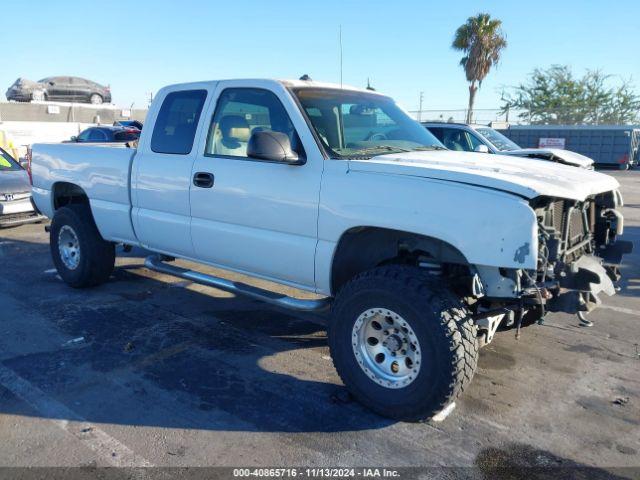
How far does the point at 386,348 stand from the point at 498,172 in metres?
1.31

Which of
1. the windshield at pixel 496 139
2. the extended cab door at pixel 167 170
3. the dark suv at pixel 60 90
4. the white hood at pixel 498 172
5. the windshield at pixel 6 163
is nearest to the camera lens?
the white hood at pixel 498 172

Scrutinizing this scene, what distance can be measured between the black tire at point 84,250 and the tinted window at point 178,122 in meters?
1.52

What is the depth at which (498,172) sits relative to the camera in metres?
3.42

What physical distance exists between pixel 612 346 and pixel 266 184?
10.7 feet

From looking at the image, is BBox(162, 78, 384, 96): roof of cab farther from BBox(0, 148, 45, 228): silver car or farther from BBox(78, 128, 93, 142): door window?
BBox(78, 128, 93, 142): door window

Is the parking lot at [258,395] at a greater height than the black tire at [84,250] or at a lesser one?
lesser

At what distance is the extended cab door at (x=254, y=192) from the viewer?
391cm

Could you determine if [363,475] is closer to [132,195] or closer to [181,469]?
[181,469]

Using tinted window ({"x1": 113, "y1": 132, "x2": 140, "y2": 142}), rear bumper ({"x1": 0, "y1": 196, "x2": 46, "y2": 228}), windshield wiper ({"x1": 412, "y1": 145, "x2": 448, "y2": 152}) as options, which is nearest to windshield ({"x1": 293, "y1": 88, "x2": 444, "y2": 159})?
windshield wiper ({"x1": 412, "y1": 145, "x2": 448, "y2": 152})

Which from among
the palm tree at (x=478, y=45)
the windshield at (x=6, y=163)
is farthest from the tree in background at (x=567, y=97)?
the windshield at (x=6, y=163)

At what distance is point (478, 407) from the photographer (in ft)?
12.1

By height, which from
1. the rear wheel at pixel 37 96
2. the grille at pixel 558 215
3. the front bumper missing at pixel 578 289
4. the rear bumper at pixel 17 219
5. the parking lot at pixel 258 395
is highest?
the rear wheel at pixel 37 96

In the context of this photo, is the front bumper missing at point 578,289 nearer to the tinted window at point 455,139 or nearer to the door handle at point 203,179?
the door handle at point 203,179

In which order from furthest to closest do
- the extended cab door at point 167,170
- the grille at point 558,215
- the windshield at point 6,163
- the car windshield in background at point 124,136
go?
1. the car windshield in background at point 124,136
2. the windshield at point 6,163
3. the extended cab door at point 167,170
4. the grille at point 558,215
